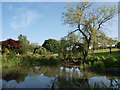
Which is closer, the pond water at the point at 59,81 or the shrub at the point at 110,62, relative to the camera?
the pond water at the point at 59,81

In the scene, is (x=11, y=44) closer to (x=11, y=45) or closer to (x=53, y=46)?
(x=11, y=45)

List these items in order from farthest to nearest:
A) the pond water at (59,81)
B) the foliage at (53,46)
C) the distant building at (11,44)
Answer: the distant building at (11,44), the foliage at (53,46), the pond water at (59,81)

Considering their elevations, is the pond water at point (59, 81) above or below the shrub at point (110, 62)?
below

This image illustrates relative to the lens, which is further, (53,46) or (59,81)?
(53,46)

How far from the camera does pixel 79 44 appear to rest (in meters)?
18.9

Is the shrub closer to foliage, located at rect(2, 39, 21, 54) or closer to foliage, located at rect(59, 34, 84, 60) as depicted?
foliage, located at rect(59, 34, 84, 60)

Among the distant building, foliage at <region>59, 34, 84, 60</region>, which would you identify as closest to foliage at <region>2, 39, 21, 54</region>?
the distant building

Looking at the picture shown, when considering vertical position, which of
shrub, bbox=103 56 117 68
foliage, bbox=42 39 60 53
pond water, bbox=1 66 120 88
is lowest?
pond water, bbox=1 66 120 88

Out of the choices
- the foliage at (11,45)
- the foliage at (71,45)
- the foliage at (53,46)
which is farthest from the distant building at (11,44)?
the foliage at (71,45)

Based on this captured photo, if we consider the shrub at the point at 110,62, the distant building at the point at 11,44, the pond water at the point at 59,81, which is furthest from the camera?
the distant building at the point at 11,44

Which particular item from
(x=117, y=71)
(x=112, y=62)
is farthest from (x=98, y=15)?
(x=117, y=71)

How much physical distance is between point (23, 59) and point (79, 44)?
5748 mm

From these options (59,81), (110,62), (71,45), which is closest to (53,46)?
(71,45)

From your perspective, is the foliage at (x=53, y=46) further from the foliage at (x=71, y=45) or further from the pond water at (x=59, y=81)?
the pond water at (x=59, y=81)
